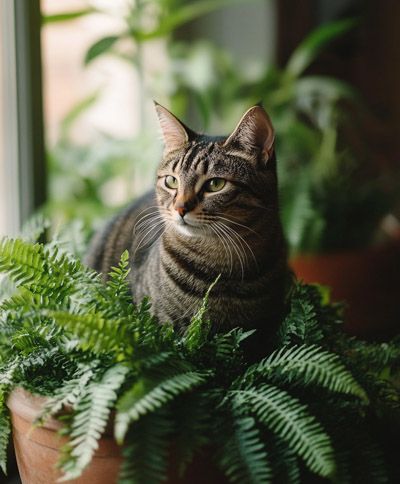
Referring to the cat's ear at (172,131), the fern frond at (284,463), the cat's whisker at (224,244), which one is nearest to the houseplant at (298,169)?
the cat's ear at (172,131)

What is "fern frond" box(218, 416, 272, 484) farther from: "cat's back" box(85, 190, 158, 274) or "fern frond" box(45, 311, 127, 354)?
"cat's back" box(85, 190, 158, 274)

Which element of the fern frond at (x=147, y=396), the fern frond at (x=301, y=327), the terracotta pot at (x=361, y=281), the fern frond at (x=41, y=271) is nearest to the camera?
the fern frond at (x=147, y=396)

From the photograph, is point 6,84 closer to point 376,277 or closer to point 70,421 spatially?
point 70,421

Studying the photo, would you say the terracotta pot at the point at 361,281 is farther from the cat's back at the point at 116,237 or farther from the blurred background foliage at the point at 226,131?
the cat's back at the point at 116,237

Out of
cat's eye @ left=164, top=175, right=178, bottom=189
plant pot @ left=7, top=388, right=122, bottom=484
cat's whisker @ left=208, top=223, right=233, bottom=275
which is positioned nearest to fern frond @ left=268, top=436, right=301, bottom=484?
plant pot @ left=7, top=388, right=122, bottom=484

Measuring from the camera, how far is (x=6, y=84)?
1617 mm

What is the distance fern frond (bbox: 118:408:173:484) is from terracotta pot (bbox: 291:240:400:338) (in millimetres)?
1120

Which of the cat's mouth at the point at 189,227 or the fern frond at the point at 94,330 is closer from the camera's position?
the fern frond at the point at 94,330

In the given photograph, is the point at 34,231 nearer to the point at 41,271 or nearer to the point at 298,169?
the point at 41,271

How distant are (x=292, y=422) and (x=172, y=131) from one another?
23.1 inches

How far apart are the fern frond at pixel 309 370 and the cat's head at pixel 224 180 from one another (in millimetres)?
251

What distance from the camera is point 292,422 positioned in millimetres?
841

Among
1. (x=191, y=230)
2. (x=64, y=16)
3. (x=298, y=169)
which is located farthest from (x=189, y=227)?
(x=298, y=169)

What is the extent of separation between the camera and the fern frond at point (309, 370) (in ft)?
2.79
